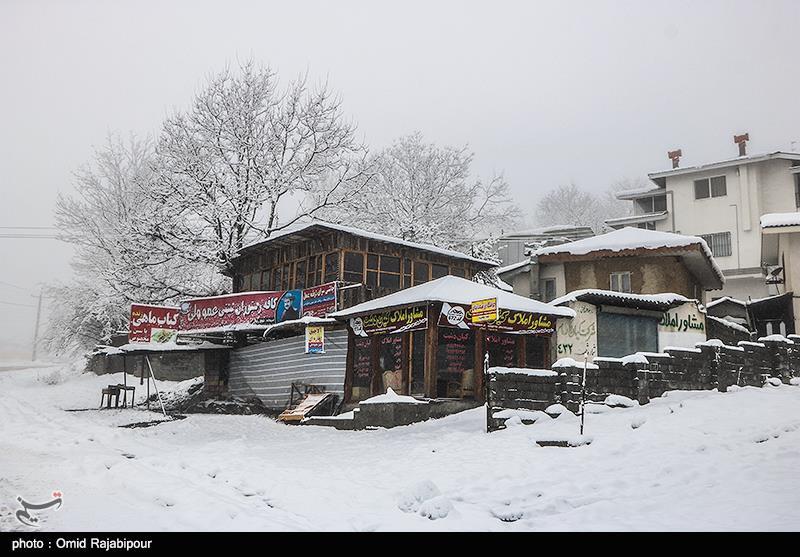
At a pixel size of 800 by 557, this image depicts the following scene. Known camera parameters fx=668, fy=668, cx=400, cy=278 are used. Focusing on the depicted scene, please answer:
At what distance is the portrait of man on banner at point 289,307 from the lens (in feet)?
81.8

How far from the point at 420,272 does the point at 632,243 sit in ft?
27.8

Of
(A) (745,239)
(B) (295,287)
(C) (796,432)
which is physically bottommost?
(C) (796,432)

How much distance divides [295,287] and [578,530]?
21.2 meters

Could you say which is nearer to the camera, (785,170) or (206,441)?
(206,441)

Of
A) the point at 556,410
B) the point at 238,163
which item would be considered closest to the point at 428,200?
the point at 238,163

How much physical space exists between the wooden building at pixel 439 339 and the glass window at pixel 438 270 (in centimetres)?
469

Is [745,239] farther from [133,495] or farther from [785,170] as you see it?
[133,495]

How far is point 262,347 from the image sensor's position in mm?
27844

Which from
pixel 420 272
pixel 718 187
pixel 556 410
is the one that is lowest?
pixel 556 410

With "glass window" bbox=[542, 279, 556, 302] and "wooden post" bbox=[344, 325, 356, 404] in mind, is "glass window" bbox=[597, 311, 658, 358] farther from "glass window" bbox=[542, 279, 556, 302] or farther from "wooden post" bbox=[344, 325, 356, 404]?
"wooden post" bbox=[344, 325, 356, 404]

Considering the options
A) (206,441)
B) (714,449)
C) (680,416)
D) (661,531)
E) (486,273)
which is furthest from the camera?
(486,273)

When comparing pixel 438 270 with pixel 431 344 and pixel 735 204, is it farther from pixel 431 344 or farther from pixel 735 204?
pixel 735 204

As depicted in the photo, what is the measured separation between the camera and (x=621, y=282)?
27047mm
